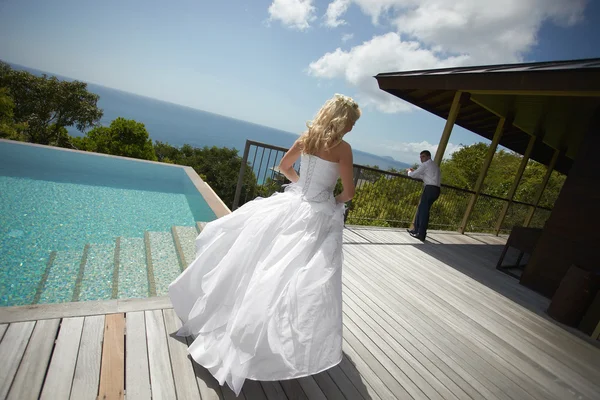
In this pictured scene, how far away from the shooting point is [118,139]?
10648mm

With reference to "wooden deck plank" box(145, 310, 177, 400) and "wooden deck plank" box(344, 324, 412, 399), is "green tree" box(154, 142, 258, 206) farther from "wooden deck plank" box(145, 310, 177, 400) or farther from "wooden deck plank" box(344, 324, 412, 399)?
"wooden deck plank" box(344, 324, 412, 399)

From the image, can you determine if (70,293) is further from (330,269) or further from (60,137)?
(60,137)

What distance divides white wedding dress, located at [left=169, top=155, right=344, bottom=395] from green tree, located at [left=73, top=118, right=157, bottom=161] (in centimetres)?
1118

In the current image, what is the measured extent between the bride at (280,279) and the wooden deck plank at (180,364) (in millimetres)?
80

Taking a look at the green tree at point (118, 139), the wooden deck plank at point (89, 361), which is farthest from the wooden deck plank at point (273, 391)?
the green tree at point (118, 139)

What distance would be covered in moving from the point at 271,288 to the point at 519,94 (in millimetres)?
5310

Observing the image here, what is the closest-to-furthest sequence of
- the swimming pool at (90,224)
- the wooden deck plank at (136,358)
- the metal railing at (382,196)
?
the wooden deck plank at (136,358)
the swimming pool at (90,224)
the metal railing at (382,196)

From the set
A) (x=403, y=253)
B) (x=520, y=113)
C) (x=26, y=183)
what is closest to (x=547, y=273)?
(x=403, y=253)

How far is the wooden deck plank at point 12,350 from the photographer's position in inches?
47.9

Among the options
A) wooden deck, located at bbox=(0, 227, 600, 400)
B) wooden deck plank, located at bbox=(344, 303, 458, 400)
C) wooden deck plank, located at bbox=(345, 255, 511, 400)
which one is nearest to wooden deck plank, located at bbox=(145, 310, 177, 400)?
wooden deck, located at bbox=(0, 227, 600, 400)

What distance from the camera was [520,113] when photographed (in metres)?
→ 5.78

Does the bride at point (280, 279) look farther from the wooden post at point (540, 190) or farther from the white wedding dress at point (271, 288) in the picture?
the wooden post at point (540, 190)

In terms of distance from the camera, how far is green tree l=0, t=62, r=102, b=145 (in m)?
12.0

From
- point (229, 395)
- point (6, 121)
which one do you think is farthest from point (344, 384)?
point (6, 121)
